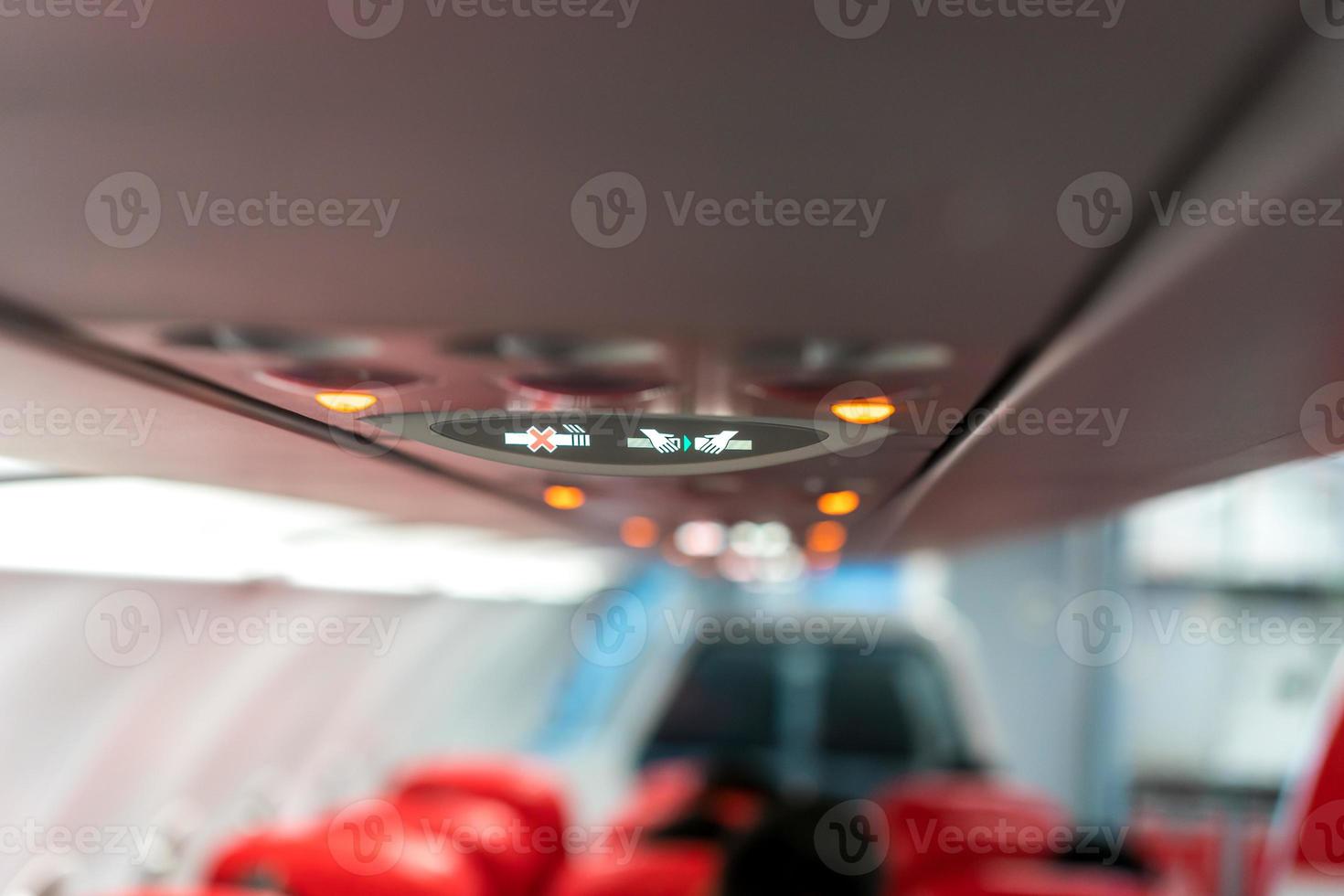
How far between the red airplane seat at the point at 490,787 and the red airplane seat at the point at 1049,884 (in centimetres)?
333

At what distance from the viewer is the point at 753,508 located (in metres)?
2.87

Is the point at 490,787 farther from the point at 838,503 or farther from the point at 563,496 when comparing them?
the point at 838,503

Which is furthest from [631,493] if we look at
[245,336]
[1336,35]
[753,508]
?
[1336,35]

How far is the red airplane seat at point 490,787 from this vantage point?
775cm

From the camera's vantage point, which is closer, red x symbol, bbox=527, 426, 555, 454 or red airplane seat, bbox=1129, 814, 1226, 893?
red x symbol, bbox=527, 426, 555, 454

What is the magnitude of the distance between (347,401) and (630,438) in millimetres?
400

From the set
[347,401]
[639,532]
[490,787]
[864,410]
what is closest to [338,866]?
[639,532]

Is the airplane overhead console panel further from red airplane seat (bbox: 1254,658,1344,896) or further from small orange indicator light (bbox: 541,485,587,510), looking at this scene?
red airplane seat (bbox: 1254,658,1344,896)

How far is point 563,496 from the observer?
2527mm

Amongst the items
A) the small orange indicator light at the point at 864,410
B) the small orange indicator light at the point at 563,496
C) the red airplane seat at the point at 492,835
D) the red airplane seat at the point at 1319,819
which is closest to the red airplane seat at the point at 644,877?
the red airplane seat at the point at 492,835

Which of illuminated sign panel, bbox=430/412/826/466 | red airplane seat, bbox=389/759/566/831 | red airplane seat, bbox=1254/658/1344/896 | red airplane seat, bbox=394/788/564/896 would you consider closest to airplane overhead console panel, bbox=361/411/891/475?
illuminated sign panel, bbox=430/412/826/466

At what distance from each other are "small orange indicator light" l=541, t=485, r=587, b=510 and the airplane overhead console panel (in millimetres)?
603

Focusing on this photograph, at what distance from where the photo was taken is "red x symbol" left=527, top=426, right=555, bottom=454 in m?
1.57

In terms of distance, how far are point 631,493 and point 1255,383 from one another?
1.34m
